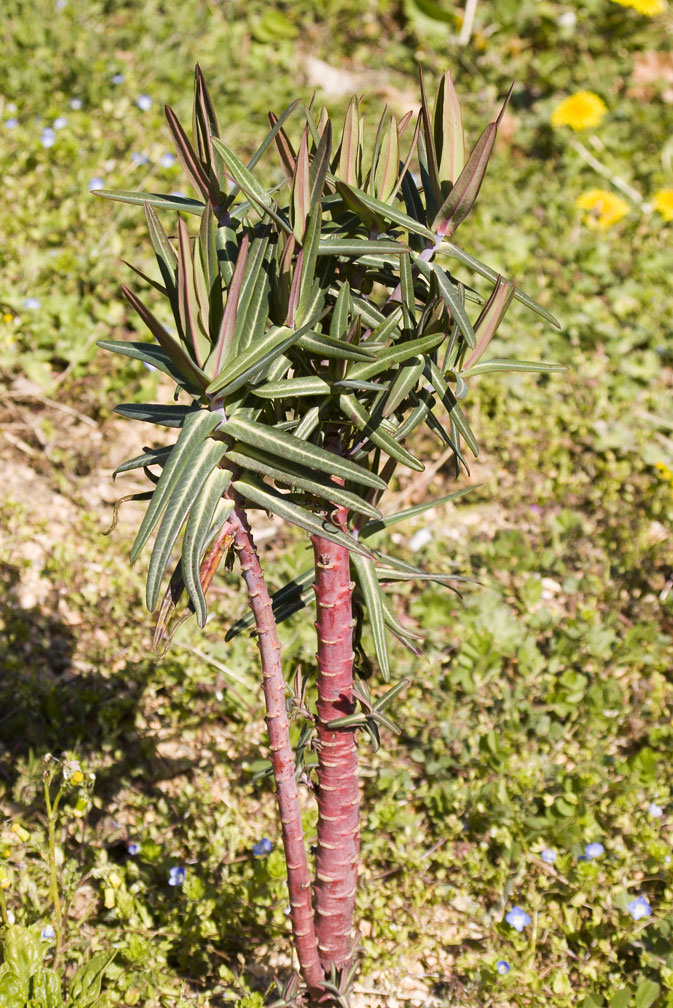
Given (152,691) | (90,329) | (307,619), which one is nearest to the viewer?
(152,691)

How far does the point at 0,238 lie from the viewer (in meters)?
4.14

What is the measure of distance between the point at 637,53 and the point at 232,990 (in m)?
6.16

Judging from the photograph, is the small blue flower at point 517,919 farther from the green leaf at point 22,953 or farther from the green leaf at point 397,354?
the green leaf at point 397,354

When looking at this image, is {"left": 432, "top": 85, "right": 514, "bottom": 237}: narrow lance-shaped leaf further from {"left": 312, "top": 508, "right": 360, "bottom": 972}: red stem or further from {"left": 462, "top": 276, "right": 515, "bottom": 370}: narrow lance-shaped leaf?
{"left": 312, "top": 508, "right": 360, "bottom": 972}: red stem

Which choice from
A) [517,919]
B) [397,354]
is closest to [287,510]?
[397,354]

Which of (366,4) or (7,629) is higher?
(366,4)

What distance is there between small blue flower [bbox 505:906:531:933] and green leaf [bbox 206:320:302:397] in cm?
166

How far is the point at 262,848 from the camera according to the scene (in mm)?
2473

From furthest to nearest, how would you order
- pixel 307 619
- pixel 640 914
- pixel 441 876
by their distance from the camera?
pixel 307 619 → pixel 441 876 → pixel 640 914

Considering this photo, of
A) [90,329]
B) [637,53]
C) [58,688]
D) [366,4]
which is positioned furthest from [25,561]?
[637,53]

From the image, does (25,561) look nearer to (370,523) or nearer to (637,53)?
(370,523)

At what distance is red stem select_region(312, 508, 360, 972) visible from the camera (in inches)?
67.7

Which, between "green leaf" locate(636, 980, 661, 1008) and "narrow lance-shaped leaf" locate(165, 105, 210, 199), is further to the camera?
"green leaf" locate(636, 980, 661, 1008)

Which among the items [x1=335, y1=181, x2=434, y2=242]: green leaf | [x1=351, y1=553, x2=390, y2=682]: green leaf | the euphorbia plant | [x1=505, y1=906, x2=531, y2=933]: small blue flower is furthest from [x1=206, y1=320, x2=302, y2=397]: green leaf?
[x1=505, y1=906, x2=531, y2=933]: small blue flower
